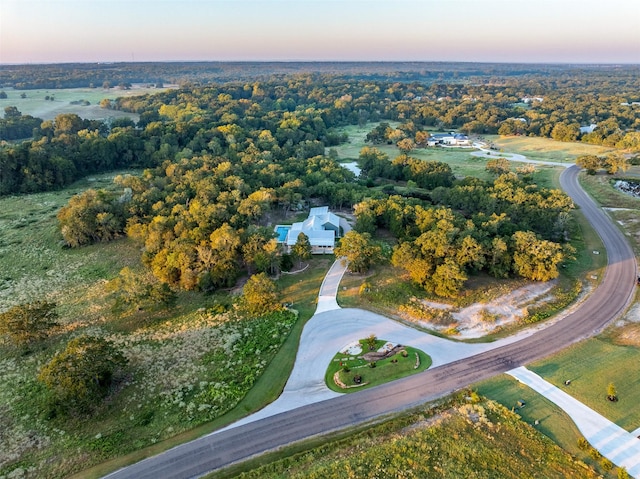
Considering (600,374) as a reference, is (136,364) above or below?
below

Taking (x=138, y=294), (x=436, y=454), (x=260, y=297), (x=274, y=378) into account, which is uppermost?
(x=138, y=294)

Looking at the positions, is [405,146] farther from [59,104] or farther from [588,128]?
[59,104]

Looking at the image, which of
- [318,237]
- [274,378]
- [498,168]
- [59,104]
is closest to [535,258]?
[318,237]

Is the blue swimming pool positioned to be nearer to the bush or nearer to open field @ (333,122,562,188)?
the bush

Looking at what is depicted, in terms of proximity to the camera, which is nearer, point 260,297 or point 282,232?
point 260,297

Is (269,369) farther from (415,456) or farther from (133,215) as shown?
(133,215)

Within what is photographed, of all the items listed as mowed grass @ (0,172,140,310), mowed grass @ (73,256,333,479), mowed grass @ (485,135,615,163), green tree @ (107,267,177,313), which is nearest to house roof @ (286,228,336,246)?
mowed grass @ (73,256,333,479)

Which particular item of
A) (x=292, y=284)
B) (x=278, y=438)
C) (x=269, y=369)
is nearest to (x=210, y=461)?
(x=278, y=438)
